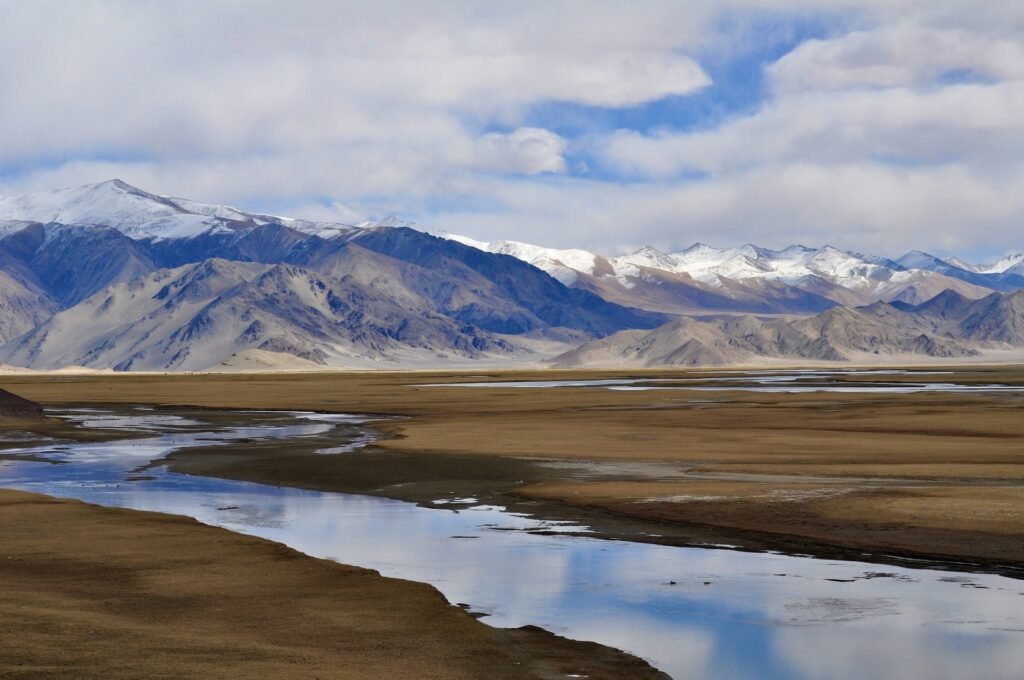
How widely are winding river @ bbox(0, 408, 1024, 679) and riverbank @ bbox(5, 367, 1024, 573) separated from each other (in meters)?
1.86

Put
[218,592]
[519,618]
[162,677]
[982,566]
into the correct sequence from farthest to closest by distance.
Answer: [982,566] → [218,592] → [519,618] → [162,677]

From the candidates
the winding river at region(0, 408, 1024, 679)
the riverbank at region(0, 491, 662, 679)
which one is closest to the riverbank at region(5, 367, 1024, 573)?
the winding river at region(0, 408, 1024, 679)

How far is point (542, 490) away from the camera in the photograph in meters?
37.4

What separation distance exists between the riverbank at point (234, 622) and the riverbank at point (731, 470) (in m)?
9.15

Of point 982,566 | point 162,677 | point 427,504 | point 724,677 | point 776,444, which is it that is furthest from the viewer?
point 776,444

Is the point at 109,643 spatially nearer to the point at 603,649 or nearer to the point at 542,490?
the point at 603,649

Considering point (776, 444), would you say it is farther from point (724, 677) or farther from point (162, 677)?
point (162, 677)

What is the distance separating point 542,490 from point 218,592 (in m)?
16.9

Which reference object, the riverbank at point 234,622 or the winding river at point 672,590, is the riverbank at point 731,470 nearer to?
the winding river at point 672,590

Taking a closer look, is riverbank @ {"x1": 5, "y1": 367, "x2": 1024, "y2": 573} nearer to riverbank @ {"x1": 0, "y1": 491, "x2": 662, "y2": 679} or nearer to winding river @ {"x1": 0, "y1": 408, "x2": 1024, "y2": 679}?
winding river @ {"x1": 0, "y1": 408, "x2": 1024, "y2": 679}

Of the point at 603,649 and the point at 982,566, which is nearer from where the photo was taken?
the point at 603,649

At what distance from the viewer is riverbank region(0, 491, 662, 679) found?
16.4 meters

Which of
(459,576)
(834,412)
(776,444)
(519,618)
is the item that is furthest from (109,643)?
(834,412)

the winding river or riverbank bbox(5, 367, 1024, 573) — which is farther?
riverbank bbox(5, 367, 1024, 573)
